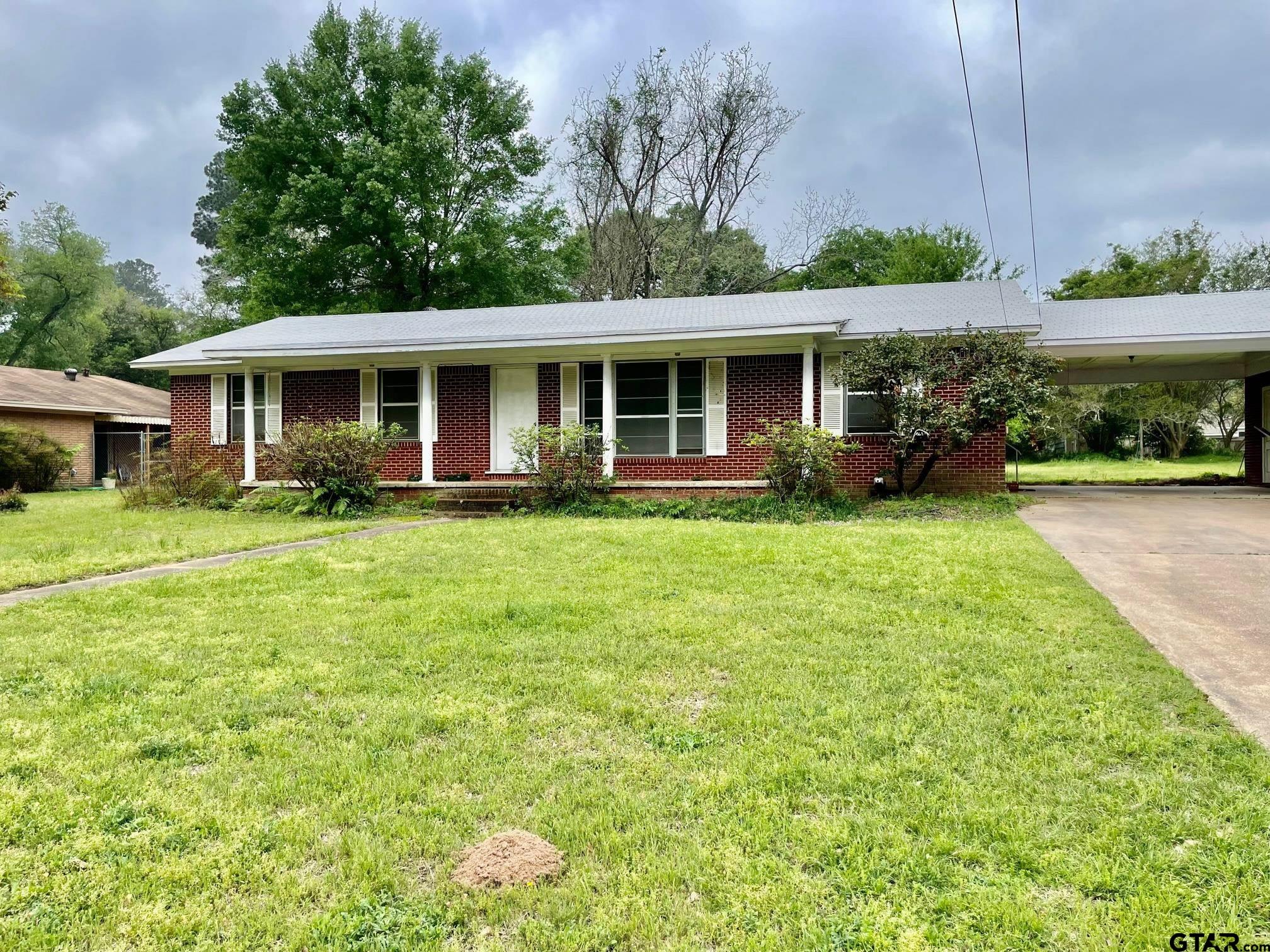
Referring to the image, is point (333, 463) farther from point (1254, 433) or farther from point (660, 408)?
point (1254, 433)

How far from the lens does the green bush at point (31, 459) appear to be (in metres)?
17.1

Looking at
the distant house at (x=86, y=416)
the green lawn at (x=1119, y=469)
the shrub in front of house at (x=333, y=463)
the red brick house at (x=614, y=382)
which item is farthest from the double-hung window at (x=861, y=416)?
the distant house at (x=86, y=416)

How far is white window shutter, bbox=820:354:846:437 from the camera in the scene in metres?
13.2

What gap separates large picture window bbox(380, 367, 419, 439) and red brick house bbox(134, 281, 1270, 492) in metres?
0.03

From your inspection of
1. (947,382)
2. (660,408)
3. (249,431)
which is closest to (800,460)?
(947,382)

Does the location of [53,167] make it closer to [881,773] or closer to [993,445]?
[993,445]

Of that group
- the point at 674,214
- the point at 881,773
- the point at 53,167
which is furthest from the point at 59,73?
the point at 881,773

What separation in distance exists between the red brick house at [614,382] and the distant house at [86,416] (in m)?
6.52

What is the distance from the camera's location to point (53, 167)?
63938 mm

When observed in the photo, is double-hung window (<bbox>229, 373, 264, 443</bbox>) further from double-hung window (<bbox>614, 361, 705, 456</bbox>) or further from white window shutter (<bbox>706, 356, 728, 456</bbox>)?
white window shutter (<bbox>706, 356, 728, 456</bbox>)

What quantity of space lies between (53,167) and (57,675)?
80.9 meters

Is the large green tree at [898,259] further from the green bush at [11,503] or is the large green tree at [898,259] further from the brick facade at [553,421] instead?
the green bush at [11,503]

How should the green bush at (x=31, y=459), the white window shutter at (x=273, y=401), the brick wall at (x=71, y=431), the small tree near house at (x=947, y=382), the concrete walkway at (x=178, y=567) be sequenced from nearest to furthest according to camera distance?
the concrete walkway at (x=178, y=567) < the small tree near house at (x=947, y=382) < the white window shutter at (x=273, y=401) < the green bush at (x=31, y=459) < the brick wall at (x=71, y=431)

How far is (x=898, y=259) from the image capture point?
3253cm
